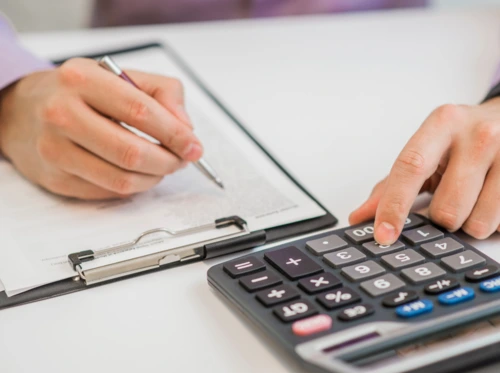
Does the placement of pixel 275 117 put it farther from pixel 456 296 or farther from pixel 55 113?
pixel 456 296

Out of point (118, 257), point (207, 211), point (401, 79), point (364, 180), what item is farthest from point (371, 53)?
point (118, 257)

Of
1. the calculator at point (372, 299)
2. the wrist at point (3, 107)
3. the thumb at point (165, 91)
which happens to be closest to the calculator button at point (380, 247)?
the calculator at point (372, 299)

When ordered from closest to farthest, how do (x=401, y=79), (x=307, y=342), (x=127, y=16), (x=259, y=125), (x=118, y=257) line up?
(x=307, y=342) → (x=118, y=257) → (x=259, y=125) → (x=401, y=79) → (x=127, y=16)

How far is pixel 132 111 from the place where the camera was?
2.00 ft

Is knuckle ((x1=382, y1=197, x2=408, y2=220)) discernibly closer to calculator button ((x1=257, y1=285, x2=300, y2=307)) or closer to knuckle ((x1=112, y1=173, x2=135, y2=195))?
calculator button ((x1=257, y1=285, x2=300, y2=307))

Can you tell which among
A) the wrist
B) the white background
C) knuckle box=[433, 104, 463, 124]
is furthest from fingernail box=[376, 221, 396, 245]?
the white background

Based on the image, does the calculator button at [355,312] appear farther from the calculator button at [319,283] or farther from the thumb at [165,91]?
the thumb at [165,91]

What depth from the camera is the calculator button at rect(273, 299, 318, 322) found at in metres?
0.44

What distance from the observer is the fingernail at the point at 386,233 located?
53 centimetres

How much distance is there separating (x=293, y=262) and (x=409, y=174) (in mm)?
123

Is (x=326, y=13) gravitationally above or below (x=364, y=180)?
above

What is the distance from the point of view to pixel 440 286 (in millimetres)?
464

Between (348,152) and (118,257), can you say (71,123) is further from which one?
(348,152)

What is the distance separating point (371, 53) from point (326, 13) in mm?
212
